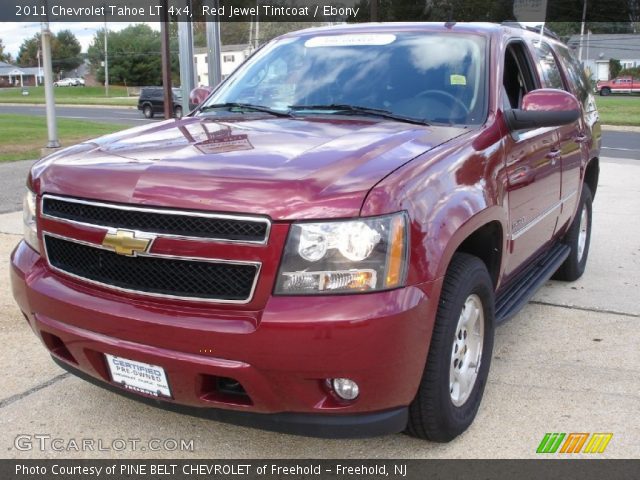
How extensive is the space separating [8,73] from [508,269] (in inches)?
5058

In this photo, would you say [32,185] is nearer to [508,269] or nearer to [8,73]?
[508,269]

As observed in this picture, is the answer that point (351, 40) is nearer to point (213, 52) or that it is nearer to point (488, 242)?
point (488, 242)

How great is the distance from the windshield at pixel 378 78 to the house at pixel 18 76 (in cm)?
12099

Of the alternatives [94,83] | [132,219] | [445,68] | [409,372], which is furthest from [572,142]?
[94,83]

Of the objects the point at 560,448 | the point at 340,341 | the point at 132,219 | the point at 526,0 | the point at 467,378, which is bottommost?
the point at 560,448

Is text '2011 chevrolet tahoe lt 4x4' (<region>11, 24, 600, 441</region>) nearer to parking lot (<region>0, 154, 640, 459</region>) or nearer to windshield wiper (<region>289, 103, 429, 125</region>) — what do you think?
windshield wiper (<region>289, 103, 429, 125</region>)

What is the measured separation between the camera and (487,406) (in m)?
3.42

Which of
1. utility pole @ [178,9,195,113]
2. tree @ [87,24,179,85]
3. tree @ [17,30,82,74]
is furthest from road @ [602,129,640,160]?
tree @ [17,30,82,74]

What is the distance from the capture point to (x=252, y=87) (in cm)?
420

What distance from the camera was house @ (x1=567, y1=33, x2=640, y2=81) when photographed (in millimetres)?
71625

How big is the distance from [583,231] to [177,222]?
429 cm

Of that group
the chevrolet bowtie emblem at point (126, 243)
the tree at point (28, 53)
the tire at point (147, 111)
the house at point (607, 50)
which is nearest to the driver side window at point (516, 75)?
the chevrolet bowtie emblem at point (126, 243)

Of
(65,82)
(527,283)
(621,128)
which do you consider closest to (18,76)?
(65,82)

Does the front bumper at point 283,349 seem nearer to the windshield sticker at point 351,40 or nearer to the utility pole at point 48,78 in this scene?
the windshield sticker at point 351,40
